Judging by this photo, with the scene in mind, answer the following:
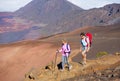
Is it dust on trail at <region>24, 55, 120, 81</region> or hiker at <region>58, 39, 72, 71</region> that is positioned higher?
hiker at <region>58, 39, 72, 71</region>

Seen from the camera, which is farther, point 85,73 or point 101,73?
A: point 85,73

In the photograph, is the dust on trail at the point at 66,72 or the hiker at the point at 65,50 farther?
the dust on trail at the point at 66,72

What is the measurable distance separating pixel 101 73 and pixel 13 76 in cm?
2501

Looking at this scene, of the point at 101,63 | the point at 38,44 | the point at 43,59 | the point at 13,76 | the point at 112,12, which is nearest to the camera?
the point at 101,63

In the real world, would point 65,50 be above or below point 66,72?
above

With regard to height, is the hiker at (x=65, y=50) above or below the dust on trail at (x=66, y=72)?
above

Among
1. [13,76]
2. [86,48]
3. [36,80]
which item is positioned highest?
[86,48]

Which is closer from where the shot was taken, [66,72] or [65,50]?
[65,50]

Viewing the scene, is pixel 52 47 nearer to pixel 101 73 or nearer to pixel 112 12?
pixel 101 73

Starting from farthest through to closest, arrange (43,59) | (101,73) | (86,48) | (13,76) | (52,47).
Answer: (52,47)
(43,59)
(13,76)
(86,48)
(101,73)

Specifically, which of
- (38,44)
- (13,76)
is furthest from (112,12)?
(13,76)

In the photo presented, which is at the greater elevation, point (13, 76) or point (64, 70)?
point (64, 70)

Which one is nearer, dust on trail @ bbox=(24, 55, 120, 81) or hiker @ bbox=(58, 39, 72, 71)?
hiker @ bbox=(58, 39, 72, 71)

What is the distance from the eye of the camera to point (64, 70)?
20109 millimetres
